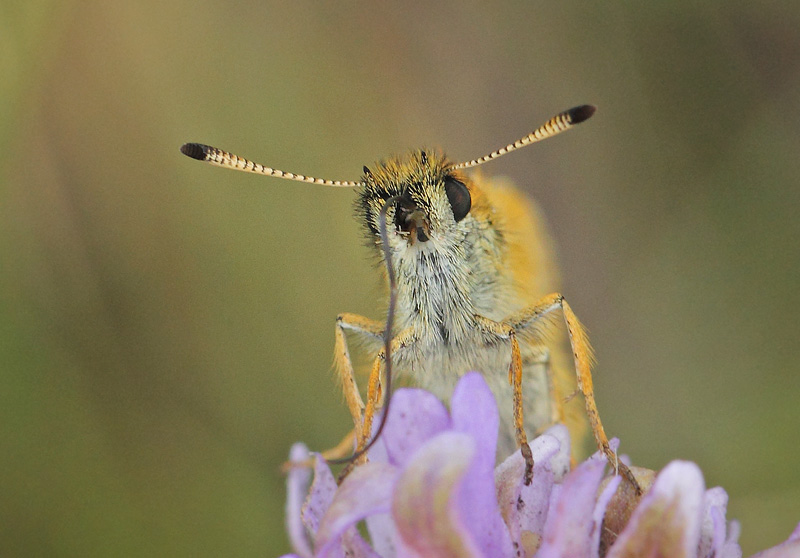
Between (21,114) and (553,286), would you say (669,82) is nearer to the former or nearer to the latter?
(553,286)

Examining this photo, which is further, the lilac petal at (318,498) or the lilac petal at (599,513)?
the lilac petal at (318,498)

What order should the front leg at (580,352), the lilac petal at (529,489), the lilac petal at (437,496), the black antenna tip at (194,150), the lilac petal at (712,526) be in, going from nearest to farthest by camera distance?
the lilac petal at (437,496)
the lilac petal at (712,526)
the lilac petal at (529,489)
the front leg at (580,352)
the black antenna tip at (194,150)

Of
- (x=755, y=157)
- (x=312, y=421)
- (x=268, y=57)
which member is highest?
(x=268, y=57)

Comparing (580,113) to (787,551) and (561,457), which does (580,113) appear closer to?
(561,457)

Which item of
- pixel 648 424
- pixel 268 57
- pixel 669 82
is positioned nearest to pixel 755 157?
pixel 669 82

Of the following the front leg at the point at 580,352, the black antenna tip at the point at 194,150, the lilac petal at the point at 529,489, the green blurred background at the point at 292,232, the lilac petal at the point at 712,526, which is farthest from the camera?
the green blurred background at the point at 292,232

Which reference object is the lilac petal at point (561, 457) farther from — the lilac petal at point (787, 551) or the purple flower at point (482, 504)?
the lilac petal at point (787, 551)

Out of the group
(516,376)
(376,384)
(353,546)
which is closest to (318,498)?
(353,546)

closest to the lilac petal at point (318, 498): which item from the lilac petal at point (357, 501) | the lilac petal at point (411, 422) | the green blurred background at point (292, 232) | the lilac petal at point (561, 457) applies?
the lilac petal at point (411, 422)
